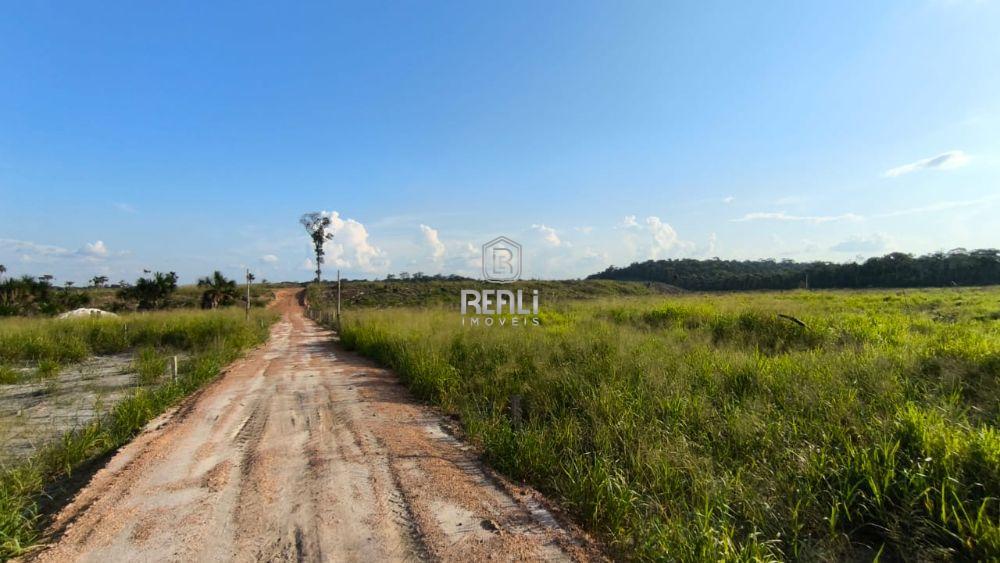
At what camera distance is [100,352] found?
44.1 ft

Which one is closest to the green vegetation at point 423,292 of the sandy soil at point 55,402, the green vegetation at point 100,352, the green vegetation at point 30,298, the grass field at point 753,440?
the green vegetation at point 30,298

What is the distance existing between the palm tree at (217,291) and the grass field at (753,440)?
1277 inches

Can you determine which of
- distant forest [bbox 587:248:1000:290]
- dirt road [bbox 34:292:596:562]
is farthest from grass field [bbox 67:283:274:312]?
distant forest [bbox 587:248:1000:290]

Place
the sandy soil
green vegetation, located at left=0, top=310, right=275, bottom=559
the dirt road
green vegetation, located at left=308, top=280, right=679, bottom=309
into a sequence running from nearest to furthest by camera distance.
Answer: the dirt road
green vegetation, located at left=0, top=310, right=275, bottom=559
the sandy soil
green vegetation, located at left=308, top=280, right=679, bottom=309

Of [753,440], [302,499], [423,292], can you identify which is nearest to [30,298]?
[423,292]

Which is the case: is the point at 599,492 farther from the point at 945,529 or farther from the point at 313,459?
the point at 313,459

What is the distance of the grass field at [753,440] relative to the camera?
2.48 metres

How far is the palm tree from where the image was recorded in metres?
32.9

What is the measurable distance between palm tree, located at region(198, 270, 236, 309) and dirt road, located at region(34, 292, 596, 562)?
32.8 meters

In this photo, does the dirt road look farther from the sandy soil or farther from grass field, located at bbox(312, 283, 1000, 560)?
the sandy soil

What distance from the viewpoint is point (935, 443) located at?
285 centimetres

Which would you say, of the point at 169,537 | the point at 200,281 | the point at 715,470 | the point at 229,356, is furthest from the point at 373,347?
the point at 200,281

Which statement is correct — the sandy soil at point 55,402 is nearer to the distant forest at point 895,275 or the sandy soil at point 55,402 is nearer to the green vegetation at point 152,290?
the green vegetation at point 152,290

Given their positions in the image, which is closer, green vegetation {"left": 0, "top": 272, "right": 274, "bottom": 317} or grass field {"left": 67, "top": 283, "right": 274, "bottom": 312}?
green vegetation {"left": 0, "top": 272, "right": 274, "bottom": 317}
